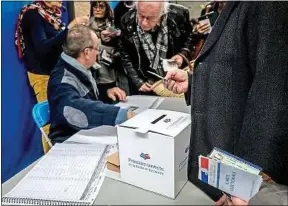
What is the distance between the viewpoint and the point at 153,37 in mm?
1836

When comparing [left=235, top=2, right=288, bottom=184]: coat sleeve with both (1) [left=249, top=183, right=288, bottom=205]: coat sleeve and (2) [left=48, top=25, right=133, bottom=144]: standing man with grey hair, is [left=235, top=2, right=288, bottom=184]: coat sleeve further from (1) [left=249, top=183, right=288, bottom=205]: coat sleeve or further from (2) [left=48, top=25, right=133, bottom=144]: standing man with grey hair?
(2) [left=48, top=25, right=133, bottom=144]: standing man with grey hair

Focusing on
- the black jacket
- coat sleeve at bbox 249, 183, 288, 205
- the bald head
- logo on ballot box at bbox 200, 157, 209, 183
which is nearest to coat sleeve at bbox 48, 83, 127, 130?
the bald head

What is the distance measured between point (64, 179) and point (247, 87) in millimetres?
688

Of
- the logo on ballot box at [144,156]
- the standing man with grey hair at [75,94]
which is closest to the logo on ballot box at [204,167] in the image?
the logo on ballot box at [144,156]

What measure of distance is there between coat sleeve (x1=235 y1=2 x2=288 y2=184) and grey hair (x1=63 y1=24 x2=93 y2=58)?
113cm

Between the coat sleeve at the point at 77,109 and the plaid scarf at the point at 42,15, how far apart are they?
31 centimetres

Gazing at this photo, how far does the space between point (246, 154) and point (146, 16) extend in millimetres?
1180

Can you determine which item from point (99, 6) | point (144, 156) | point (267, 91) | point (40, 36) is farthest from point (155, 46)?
point (267, 91)

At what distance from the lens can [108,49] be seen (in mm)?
1891

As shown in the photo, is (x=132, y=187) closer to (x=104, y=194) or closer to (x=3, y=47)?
(x=104, y=194)

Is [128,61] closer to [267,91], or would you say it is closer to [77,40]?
[77,40]

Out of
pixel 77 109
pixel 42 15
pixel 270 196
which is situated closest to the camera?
pixel 270 196

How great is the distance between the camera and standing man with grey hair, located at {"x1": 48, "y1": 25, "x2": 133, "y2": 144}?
166 centimetres

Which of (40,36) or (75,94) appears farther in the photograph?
(40,36)
